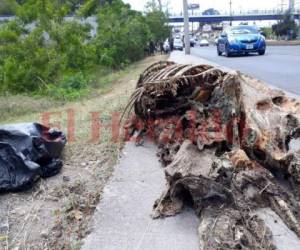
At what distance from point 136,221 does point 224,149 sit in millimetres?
1072

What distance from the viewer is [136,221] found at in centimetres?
312

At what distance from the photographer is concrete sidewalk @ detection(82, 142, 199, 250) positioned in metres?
2.81

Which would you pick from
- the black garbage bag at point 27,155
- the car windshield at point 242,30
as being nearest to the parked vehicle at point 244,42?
the car windshield at point 242,30

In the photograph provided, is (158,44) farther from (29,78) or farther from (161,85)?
(161,85)

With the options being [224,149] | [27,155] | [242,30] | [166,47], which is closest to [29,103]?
[27,155]

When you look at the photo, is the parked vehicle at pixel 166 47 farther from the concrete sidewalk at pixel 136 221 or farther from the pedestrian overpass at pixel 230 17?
the pedestrian overpass at pixel 230 17

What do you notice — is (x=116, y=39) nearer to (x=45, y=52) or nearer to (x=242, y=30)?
(x=242, y=30)

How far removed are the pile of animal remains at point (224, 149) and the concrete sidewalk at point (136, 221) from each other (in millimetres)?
117

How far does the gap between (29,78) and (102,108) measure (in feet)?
16.5

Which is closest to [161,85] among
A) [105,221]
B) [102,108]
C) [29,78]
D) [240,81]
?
[240,81]

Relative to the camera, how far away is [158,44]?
37.8 meters

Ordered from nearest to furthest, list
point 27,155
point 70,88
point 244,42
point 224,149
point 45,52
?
point 224,149, point 27,155, point 70,88, point 45,52, point 244,42

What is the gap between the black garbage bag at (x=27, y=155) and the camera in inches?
151

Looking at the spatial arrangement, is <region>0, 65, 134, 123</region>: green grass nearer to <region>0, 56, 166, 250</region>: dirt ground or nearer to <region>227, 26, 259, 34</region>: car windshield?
<region>0, 56, 166, 250</region>: dirt ground
